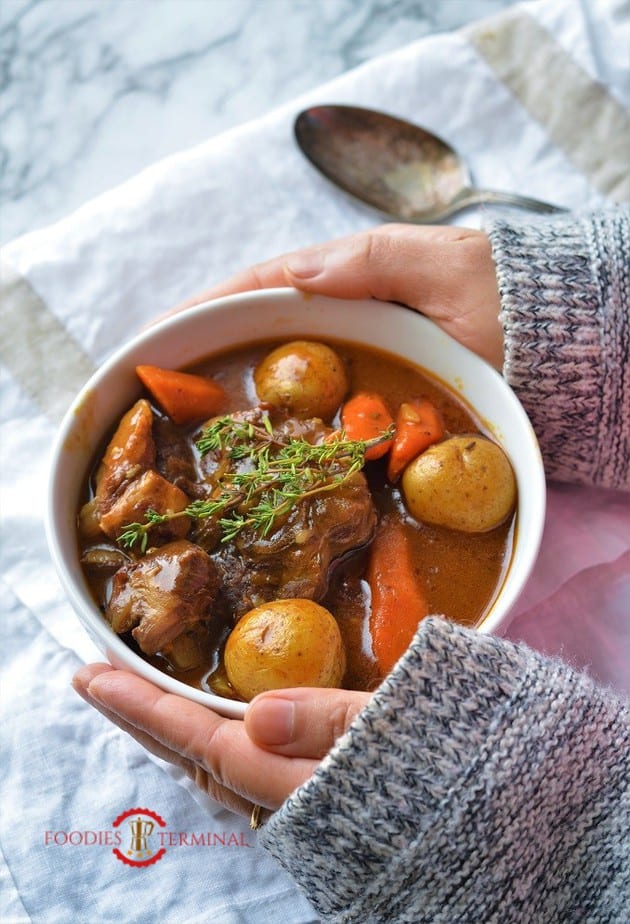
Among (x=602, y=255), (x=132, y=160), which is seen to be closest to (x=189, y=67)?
(x=132, y=160)

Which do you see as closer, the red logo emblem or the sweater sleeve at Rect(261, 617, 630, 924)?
the sweater sleeve at Rect(261, 617, 630, 924)

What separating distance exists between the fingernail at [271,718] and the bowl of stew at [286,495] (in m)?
0.10

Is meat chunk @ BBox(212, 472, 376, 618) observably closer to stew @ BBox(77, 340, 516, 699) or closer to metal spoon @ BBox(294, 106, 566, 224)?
stew @ BBox(77, 340, 516, 699)

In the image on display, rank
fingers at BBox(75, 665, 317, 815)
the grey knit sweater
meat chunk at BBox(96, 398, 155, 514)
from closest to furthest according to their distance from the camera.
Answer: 1. the grey knit sweater
2. fingers at BBox(75, 665, 317, 815)
3. meat chunk at BBox(96, 398, 155, 514)

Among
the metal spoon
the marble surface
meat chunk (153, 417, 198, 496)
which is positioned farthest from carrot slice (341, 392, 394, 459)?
the marble surface

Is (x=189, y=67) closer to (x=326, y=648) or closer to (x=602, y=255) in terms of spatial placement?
(x=602, y=255)

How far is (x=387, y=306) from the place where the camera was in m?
2.04

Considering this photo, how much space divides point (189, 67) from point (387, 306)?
1227 mm

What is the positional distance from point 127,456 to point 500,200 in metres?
1.25

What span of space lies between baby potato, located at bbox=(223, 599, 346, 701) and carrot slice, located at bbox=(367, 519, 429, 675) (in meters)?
0.14

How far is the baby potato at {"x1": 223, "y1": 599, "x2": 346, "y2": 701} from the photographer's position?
1665 millimetres

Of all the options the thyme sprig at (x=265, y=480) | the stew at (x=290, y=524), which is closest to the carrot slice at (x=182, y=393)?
the stew at (x=290, y=524)

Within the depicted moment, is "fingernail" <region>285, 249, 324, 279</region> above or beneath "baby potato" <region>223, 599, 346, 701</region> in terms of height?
above

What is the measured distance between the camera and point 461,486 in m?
1.87
